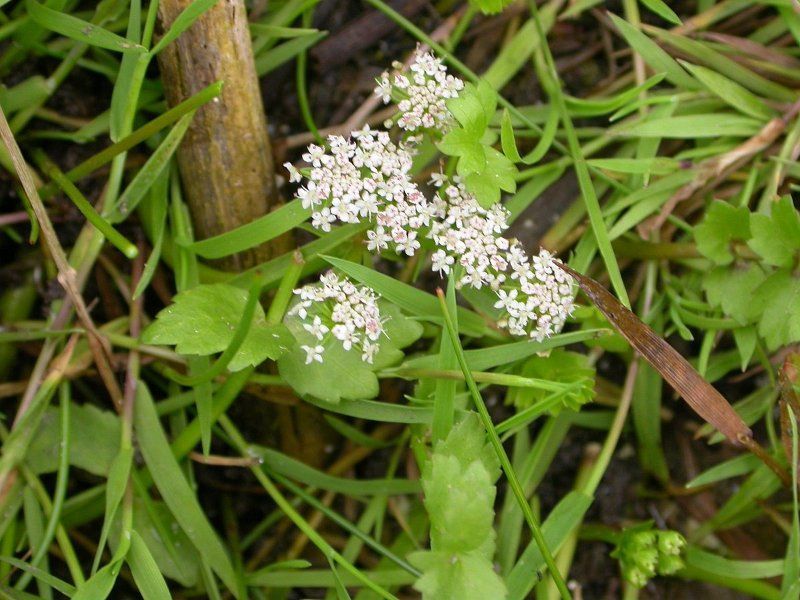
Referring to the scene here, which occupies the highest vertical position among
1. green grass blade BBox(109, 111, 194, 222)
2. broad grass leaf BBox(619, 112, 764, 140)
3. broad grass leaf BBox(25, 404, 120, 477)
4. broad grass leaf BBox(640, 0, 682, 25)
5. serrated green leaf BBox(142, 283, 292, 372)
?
broad grass leaf BBox(640, 0, 682, 25)

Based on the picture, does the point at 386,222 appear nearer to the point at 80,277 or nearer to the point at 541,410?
the point at 541,410

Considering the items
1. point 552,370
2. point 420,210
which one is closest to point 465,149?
A: point 420,210

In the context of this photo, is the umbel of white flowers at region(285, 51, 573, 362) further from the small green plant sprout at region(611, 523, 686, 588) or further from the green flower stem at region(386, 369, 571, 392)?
the small green plant sprout at region(611, 523, 686, 588)

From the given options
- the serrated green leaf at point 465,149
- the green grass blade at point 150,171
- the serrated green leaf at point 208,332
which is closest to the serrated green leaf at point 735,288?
the serrated green leaf at point 465,149

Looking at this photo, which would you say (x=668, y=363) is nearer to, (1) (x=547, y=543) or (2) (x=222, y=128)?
(1) (x=547, y=543)

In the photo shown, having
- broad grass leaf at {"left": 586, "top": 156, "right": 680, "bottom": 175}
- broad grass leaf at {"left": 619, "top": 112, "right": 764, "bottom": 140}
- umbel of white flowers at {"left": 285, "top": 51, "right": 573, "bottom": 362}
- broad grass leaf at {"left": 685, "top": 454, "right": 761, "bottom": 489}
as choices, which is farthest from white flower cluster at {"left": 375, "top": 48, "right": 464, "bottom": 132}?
broad grass leaf at {"left": 685, "top": 454, "right": 761, "bottom": 489}

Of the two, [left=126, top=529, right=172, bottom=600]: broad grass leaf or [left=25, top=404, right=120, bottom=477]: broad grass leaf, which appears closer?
[left=126, top=529, right=172, bottom=600]: broad grass leaf

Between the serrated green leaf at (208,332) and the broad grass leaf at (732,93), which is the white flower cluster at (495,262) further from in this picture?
the broad grass leaf at (732,93)
